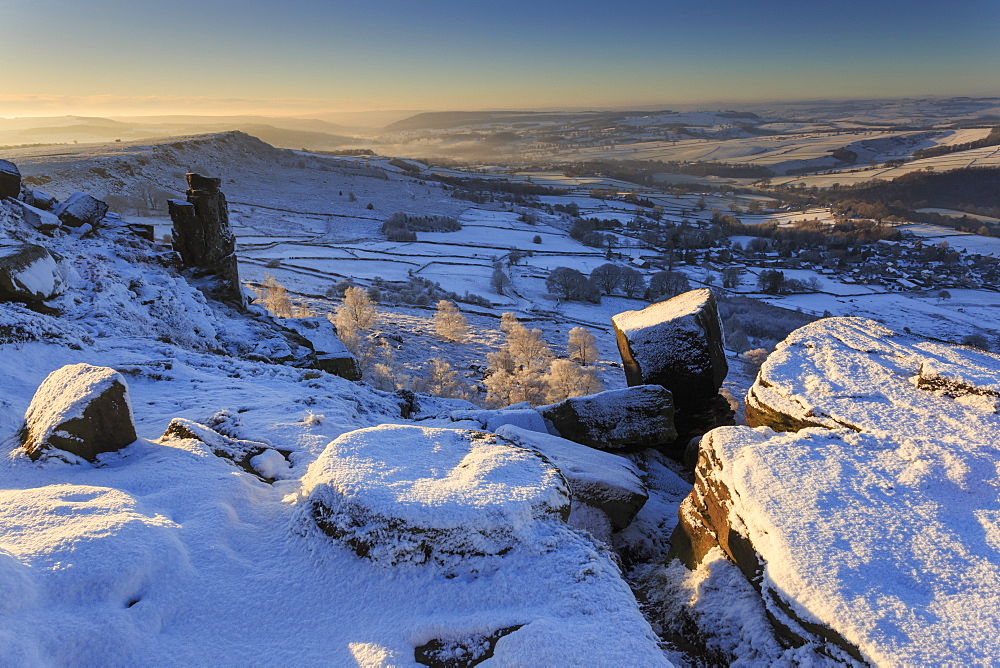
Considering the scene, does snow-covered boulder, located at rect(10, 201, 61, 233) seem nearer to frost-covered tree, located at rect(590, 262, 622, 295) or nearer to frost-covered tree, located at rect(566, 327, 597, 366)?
frost-covered tree, located at rect(566, 327, 597, 366)

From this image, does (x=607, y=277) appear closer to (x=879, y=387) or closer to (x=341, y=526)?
(x=879, y=387)

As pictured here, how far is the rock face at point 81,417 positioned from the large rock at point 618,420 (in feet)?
29.5

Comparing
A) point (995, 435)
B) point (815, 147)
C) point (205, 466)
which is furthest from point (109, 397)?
point (815, 147)

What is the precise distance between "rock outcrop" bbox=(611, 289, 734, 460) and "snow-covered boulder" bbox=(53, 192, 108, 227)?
24075mm

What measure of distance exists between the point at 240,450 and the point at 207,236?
1763cm

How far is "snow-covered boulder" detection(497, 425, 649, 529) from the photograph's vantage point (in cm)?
863

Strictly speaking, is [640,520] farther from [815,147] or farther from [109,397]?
[815,147]

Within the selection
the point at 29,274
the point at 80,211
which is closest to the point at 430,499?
the point at 29,274

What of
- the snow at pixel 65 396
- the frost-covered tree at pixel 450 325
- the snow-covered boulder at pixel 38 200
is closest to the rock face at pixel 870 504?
the snow at pixel 65 396

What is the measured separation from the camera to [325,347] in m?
20.5

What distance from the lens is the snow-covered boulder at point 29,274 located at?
1238 cm

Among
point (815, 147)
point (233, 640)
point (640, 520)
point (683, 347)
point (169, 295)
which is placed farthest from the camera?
point (815, 147)

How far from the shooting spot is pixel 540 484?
6598mm

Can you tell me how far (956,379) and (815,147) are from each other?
703 feet
